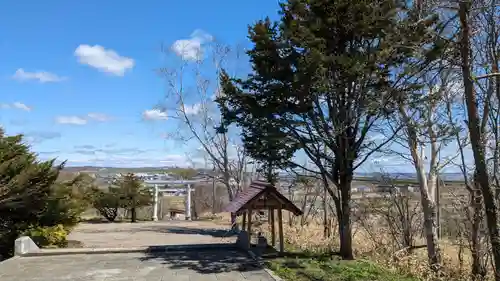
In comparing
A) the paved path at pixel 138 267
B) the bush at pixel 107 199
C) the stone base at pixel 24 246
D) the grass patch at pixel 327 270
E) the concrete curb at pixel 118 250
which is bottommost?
the grass patch at pixel 327 270

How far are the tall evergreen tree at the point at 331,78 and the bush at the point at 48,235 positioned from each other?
18.8ft

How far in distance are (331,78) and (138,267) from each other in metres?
5.50

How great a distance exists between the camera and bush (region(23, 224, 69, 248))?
36.7 feet

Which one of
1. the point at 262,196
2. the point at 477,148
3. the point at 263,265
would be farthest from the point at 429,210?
the point at 477,148

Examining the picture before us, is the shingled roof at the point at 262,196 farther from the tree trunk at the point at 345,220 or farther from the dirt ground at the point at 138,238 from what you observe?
the dirt ground at the point at 138,238

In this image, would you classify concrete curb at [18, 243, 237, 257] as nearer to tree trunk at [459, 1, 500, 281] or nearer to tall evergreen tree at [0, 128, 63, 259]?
tall evergreen tree at [0, 128, 63, 259]

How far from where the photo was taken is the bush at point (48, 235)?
11195 millimetres

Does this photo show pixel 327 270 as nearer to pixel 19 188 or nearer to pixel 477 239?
pixel 477 239

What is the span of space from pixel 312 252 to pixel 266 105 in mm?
3745

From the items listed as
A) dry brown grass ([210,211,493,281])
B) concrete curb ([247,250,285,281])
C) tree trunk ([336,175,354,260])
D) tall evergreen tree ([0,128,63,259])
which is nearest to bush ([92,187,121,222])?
dry brown grass ([210,211,493,281])

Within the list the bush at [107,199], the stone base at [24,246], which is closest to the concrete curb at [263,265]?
the stone base at [24,246]


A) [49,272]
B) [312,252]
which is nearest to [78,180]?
[49,272]

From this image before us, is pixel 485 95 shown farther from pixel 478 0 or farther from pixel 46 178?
pixel 46 178

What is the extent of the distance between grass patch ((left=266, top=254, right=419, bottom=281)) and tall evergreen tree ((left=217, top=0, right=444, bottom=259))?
28.8 inches
